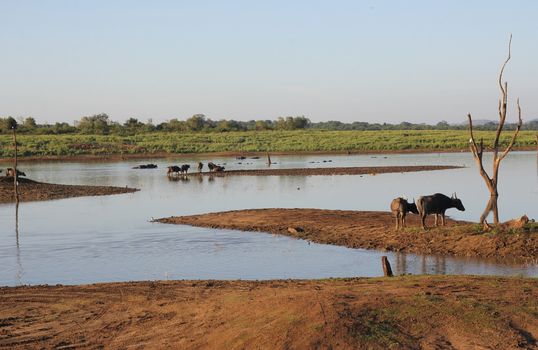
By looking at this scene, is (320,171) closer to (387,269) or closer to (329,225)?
(329,225)

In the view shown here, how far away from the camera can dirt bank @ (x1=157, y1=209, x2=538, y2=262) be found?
1683cm

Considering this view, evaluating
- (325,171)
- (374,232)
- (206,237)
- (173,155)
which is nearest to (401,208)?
(374,232)

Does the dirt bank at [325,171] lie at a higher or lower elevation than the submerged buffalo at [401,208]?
lower

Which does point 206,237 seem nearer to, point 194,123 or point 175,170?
point 175,170

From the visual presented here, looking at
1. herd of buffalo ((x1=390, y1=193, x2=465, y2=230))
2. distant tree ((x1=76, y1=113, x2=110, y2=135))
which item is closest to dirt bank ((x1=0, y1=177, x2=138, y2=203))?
herd of buffalo ((x1=390, y1=193, x2=465, y2=230))

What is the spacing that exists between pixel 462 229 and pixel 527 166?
36.6m

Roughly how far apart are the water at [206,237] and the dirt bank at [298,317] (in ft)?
12.4

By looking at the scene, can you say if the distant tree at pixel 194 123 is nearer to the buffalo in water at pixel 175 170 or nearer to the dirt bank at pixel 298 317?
the buffalo in water at pixel 175 170

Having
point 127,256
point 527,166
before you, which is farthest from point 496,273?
point 527,166

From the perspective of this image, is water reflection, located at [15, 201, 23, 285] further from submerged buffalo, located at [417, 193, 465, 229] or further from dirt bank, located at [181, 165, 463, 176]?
dirt bank, located at [181, 165, 463, 176]

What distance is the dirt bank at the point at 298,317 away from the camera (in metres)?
8.75

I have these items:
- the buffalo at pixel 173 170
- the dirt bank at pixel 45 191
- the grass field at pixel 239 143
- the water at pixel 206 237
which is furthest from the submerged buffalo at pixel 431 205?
the grass field at pixel 239 143

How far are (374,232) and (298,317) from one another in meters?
11.2

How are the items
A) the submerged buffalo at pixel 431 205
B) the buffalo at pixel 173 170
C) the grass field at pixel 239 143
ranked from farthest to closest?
the grass field at pixel 239 143 < the buffalo at pixel 173 170 < the submerged buffalo at pixel 431 205
